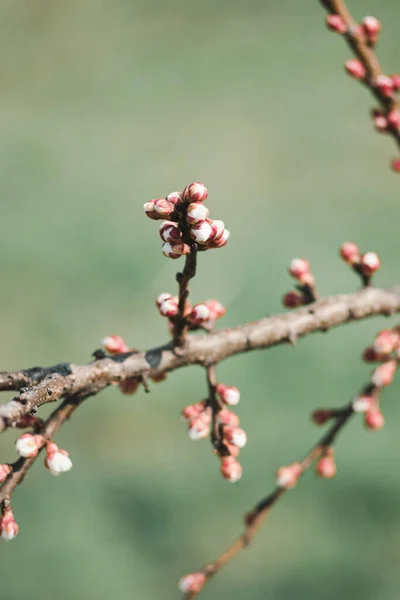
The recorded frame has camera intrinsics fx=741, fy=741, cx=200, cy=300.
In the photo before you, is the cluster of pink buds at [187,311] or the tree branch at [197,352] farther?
the cluster of pink buds at [187,311]

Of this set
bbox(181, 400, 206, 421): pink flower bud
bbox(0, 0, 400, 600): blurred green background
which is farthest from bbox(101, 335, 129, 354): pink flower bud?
bbox(0, 0, 400, 600): blurred green background

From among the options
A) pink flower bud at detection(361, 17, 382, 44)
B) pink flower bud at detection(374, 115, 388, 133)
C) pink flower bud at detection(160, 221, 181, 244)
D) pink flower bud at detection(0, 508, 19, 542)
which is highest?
pink flower bud at detection(361, 17, 382, 44)

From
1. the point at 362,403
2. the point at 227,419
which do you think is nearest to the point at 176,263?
the point at 362,403

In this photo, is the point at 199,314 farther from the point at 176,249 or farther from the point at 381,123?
the point at 381,123

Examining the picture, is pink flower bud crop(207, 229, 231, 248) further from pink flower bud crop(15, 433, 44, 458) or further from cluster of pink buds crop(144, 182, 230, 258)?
pink flower bud crop(15, 433, 44, 458)

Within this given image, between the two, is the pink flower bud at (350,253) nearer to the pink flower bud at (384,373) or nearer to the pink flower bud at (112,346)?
the pink flower bud at (384,373)

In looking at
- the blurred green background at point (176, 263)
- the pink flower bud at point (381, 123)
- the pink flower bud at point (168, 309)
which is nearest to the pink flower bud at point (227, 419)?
the pink flower bud at point (168, 309)

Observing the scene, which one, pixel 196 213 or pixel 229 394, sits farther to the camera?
pixel 229 394
